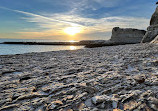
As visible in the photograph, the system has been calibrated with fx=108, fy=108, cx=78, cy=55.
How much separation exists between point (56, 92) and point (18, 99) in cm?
79

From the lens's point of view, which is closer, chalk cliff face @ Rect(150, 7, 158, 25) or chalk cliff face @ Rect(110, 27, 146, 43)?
chalk cliff face @ Rect(150, 7, 158, 25)

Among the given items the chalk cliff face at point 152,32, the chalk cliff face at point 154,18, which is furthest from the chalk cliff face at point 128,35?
the chalk cliff face at point 152,32

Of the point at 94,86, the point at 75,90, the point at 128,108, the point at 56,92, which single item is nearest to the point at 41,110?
the point at 56,92

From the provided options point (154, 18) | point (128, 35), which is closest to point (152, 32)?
point (154, 18)

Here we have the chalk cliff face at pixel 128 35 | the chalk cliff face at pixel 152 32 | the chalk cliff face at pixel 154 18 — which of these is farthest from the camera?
the chalk cliff face at pixel 128 35

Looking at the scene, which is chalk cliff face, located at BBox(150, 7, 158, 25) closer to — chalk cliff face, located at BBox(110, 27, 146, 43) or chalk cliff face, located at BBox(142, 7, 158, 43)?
chalk cliff face, located at BBox(142, 7, 158, 43)

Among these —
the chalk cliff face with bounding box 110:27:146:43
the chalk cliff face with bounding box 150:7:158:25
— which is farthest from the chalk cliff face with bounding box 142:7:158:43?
the chalk cliff face with bounding box 110:27:146:43

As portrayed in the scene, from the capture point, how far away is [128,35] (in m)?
66.5

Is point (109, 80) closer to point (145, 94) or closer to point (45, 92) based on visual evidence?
point (145, 94)

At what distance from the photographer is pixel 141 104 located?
1899mm

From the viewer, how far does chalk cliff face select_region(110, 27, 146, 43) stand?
64438 millimetres

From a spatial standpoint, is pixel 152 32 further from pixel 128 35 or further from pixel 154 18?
pixel 128 35

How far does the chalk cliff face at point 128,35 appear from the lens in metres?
64.4

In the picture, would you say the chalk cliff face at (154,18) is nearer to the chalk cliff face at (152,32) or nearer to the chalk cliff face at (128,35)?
the chalk cliff face at (152,32)
